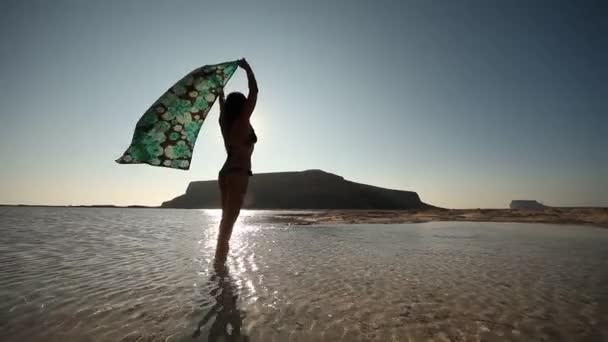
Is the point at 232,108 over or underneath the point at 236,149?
over

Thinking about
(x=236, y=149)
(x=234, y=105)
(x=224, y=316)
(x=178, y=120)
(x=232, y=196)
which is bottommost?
(x=224, y=316)

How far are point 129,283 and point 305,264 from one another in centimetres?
388

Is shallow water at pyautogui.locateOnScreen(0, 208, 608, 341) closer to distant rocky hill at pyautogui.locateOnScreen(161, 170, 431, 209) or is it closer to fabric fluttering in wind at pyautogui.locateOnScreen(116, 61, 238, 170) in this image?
fabric fluttering in wind at pyautogui.locateOnScreen(116, 61, 238, 170)

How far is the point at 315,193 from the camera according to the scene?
14662cm

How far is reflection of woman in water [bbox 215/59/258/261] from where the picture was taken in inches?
241

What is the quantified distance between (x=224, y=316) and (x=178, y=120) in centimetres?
441

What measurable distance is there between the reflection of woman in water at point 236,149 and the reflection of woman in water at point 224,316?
4.17 ft

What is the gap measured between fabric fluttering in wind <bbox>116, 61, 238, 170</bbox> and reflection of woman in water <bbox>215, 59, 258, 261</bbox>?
0.97 metres

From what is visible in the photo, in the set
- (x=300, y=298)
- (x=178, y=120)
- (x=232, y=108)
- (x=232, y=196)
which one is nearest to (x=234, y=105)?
(x=232, y=108)

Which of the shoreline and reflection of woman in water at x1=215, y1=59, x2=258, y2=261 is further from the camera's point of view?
the shoreline

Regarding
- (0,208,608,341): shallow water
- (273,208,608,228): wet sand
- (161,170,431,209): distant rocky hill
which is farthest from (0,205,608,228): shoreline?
(161,170,431,209): distant rocky hill

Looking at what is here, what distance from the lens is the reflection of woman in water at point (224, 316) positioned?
11.3ft

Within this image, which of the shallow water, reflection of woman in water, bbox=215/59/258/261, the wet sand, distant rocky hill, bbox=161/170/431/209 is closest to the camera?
the shallow water

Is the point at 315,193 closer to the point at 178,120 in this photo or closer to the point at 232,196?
the point at 178,120
